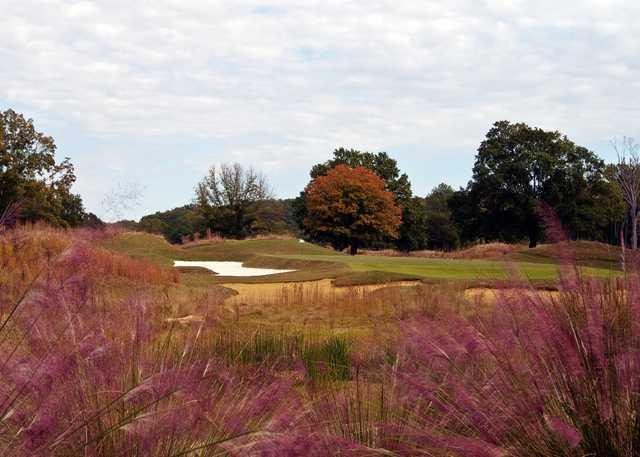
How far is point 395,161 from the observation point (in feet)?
213

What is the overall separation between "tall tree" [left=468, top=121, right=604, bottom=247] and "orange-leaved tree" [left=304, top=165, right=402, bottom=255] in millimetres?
6584

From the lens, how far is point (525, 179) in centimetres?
5244

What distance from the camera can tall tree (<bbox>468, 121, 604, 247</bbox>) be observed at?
5084 centimetres

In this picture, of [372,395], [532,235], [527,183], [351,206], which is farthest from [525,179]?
[372,395]

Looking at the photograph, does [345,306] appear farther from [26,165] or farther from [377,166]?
[377,166]

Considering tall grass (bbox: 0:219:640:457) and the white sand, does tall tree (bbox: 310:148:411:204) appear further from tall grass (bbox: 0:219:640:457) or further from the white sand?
tall grass (bbox: 0:219:640:457)

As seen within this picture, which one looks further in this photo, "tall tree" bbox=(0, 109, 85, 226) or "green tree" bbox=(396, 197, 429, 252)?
"green tree" bbox=(396, 197, 429, 252)

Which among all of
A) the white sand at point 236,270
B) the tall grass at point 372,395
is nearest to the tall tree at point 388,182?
the white sand at point 236,270

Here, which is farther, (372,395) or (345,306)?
(345,306)

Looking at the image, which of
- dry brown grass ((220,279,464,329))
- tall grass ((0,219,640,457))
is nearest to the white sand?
dry brown grass ((220,279,464,329))

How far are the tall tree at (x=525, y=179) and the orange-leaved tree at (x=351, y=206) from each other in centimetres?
658

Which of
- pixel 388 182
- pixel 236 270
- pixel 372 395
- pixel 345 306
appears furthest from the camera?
pixel 388 182

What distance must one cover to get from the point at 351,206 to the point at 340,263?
2830cm

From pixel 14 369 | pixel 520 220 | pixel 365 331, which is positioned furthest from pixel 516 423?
pixel 520 220
